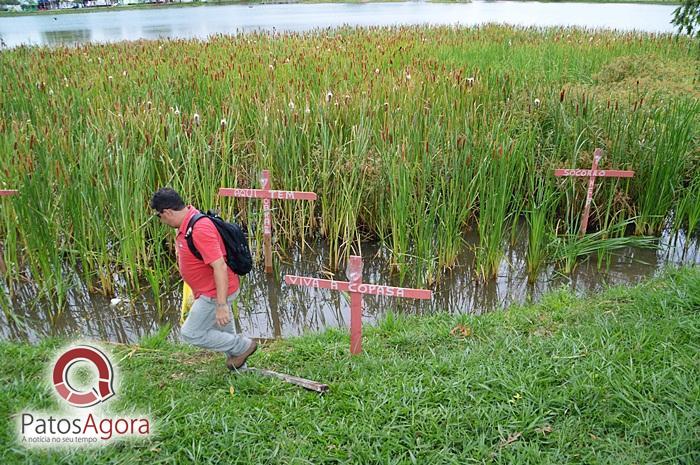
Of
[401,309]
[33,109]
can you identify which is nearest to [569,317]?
[401,309]

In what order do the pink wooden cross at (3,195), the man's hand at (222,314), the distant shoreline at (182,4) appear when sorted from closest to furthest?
the man's hand at (222,314), the pink wooden cross at (3,195), the distant shoreline at (182,4)

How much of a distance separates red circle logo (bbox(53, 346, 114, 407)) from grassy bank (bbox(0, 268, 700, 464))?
0.08 metres

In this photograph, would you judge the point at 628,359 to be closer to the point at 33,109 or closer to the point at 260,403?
the point at 260,403

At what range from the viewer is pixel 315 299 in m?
4.13

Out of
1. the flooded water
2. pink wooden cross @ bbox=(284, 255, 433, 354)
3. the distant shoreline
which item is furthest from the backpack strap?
the distant shoreline

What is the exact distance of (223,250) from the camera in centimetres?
244

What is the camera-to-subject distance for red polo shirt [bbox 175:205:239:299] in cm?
235

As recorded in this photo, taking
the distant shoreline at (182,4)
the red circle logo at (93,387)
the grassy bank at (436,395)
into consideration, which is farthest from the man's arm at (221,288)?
the distant shoreline at (182,4)

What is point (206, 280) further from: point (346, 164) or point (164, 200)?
point (346, 164)

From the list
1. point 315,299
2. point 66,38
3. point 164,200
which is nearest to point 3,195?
point 164,200

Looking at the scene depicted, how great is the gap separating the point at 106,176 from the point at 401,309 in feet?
7.50

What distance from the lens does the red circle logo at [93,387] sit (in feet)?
7.91

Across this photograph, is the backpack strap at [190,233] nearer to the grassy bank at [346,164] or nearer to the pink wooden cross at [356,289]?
the pink wooden cross at [356,289]

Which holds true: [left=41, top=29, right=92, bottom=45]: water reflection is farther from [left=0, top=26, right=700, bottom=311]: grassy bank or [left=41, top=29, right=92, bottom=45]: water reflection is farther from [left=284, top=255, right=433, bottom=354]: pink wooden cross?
[left=284, top=255, right=433, bottom=354]: pink wooden cross
